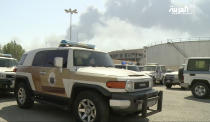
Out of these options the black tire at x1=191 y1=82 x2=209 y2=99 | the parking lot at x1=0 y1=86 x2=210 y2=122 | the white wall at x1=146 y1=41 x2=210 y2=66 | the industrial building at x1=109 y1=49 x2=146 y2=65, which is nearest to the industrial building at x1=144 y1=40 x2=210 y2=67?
the white wall at x1=146 y1=41 x2=210 y2=66

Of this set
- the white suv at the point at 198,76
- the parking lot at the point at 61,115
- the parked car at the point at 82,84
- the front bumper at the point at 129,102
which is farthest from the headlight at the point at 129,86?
the white suv at the point at 198,76

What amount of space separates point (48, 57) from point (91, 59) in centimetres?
135

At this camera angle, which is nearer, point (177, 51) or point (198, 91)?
point (198, 91)

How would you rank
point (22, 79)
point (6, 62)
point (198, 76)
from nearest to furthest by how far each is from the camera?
point (22, 79) < point (6, 62) < point (198, 76)

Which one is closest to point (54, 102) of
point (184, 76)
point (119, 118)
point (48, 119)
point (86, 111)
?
point (48, 119)

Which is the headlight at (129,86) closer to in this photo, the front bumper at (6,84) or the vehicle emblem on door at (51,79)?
the vehicle emblem on door at (51,79)

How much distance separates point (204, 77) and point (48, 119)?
25.7ft

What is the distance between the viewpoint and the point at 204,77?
419 inches

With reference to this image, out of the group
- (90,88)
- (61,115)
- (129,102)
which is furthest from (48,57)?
(129,102)

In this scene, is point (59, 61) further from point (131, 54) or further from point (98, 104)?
point (131, 54)

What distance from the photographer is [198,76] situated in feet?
35.4

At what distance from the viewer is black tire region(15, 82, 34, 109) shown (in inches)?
278

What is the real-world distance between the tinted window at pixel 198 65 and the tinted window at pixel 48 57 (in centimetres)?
738

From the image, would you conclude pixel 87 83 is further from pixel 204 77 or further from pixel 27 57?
pixel 204 77
